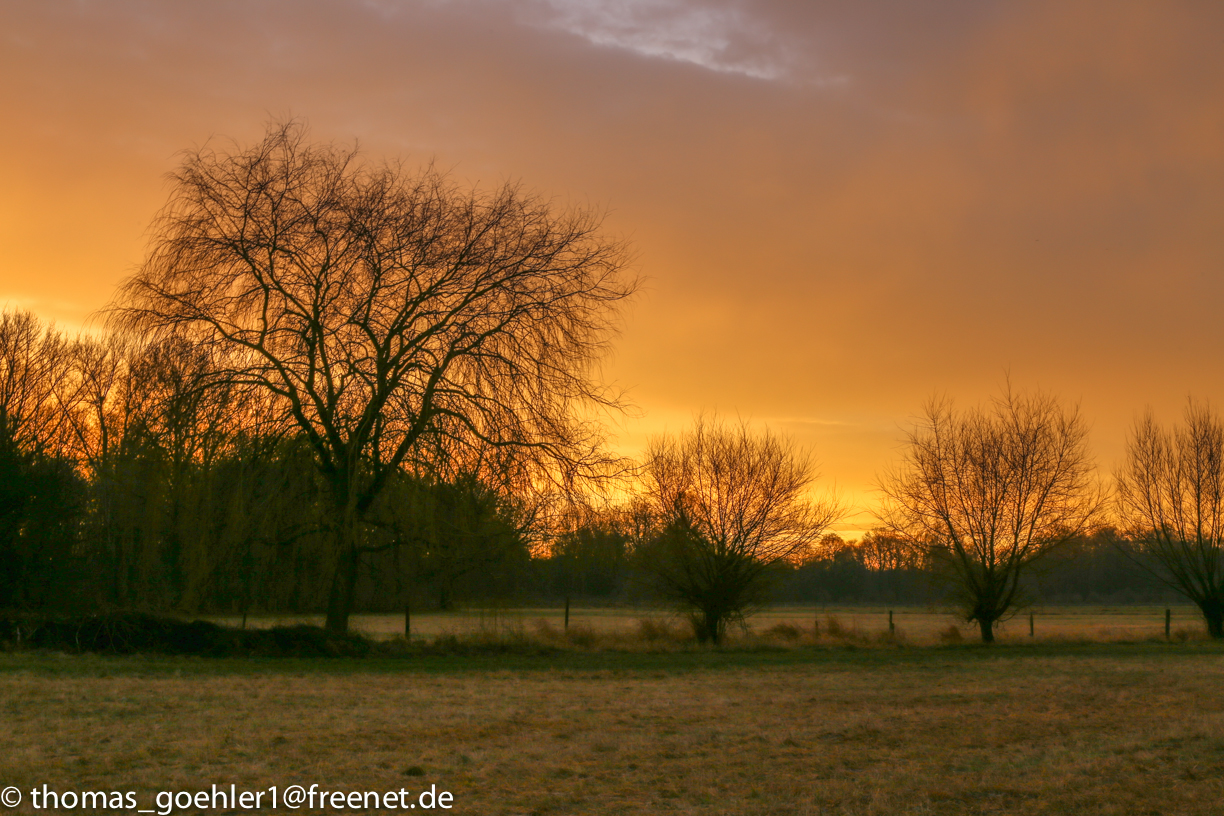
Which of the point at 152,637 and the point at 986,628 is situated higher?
the point at 152,637

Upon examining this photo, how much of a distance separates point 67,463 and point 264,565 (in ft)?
31.9

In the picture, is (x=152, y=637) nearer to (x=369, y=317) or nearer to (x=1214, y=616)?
(x=369, y=317)

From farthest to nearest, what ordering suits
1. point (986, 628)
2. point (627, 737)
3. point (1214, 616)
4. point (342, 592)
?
point (1214, 616) → point (986, 628) → point (342, 592) → point (627, 737)

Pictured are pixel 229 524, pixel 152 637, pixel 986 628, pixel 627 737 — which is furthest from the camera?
pixel 986 628

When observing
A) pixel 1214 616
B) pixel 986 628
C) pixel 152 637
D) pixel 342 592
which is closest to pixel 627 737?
pixel 342 592

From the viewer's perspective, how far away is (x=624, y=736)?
8.71m

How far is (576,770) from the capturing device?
23.1 feet

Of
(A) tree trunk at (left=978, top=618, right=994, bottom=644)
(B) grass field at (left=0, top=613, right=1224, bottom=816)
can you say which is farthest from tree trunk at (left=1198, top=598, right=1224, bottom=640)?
(B) grass field at (left=0, top=613, right=1224, bottom=816)

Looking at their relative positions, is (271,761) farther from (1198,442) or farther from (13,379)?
(1198,442)

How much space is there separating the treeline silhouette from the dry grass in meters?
2.18

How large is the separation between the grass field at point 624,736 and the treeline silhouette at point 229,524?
2.07 meters

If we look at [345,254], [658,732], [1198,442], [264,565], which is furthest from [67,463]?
[1198,442]

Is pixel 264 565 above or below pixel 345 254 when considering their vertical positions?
below

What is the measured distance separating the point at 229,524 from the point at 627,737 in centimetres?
890
